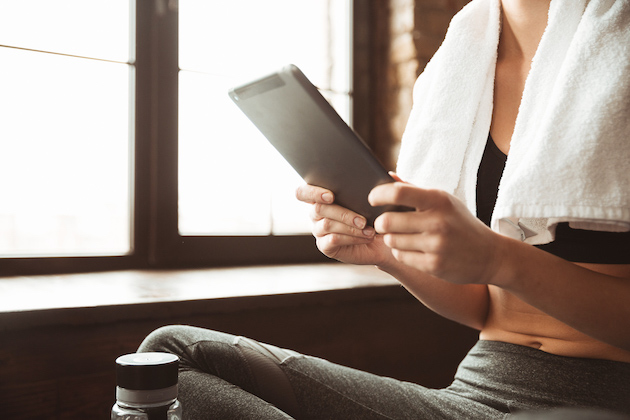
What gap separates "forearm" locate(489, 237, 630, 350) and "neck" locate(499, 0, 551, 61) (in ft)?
1.37

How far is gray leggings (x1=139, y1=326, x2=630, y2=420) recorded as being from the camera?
0.67m

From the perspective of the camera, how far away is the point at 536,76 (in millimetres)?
768

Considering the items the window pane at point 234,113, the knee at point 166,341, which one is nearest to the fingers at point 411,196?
the knee at point 166,341

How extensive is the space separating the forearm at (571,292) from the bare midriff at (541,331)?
0.18 feet

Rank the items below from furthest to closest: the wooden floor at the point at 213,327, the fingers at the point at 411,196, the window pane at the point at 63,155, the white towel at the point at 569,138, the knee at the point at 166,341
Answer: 1. the window pane at the point at 63,155
2. the wooden floor at the point at 213,327
3. the knee at the point at 166,341
4. the white towel at the point at 569,138
5. the fingers at the point at 411,196

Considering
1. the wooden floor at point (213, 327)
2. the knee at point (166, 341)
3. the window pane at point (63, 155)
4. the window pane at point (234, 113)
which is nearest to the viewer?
the knee at point (166, 341)

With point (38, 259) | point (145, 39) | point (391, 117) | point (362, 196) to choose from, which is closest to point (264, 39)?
point (145, 39)

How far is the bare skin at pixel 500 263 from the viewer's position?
1.73ft

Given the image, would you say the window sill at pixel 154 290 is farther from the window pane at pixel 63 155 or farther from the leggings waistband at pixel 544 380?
the leggings waistband at pixel 544 380

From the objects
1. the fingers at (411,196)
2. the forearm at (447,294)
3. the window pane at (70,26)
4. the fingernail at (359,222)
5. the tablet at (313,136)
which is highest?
the window pane at (70,26)

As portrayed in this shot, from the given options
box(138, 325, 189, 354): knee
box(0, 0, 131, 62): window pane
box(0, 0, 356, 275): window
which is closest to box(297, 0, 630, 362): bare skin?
box(138, 325, 189, 354): knee

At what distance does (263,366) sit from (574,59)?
59cm

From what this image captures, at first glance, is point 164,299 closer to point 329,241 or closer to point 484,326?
point 329,241

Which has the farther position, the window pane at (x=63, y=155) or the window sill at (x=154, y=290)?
the window pane at (x=63, y=155)
